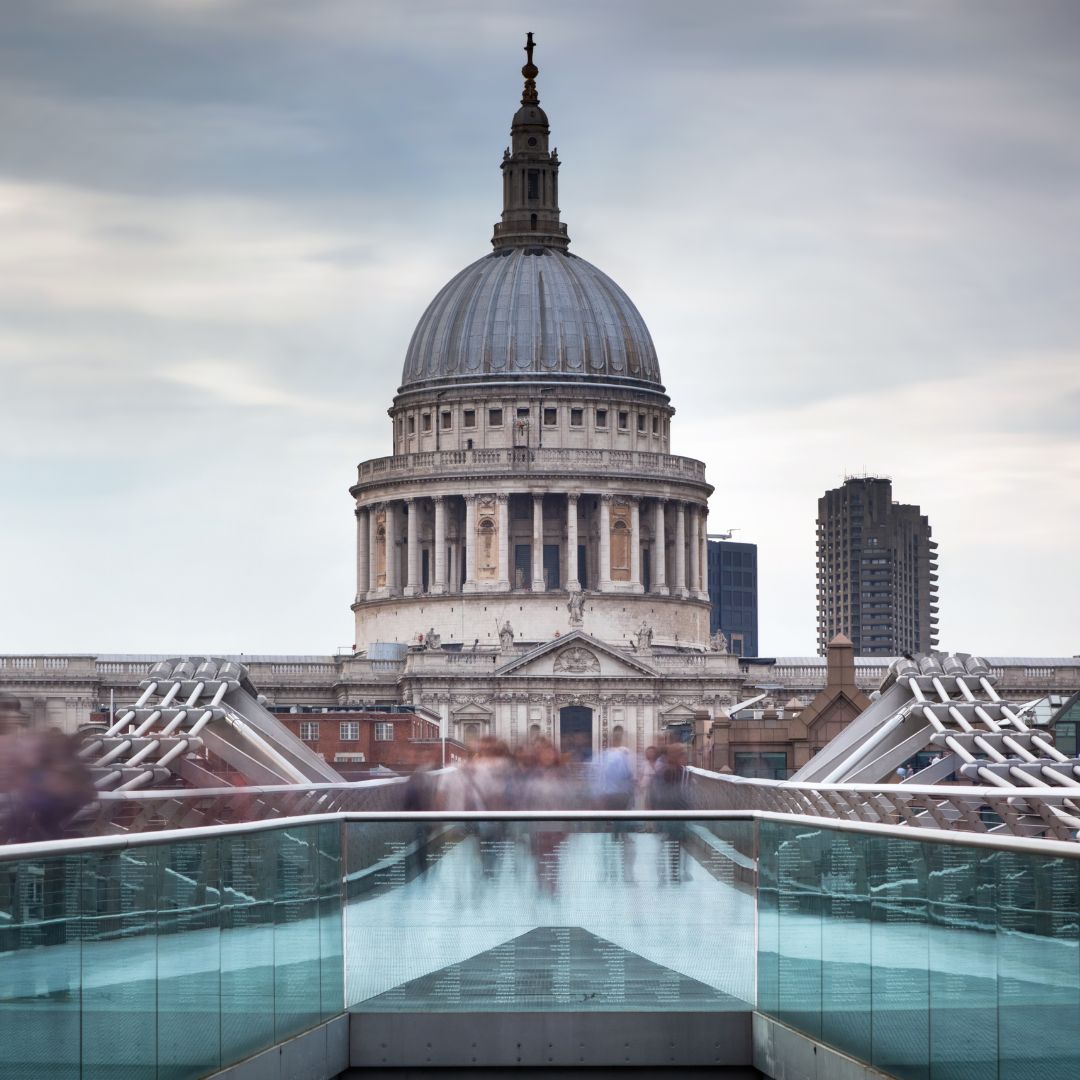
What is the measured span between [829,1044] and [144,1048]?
13.7 feet

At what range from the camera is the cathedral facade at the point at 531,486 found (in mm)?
154750

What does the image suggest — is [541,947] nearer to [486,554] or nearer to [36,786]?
[36,786]

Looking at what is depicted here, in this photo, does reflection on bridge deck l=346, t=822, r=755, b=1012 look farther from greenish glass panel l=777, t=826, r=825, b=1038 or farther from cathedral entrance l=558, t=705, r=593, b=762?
cathedral entrance l=558, t=705, r=593, b=762

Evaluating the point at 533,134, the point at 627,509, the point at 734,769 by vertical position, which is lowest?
the point at 734,769

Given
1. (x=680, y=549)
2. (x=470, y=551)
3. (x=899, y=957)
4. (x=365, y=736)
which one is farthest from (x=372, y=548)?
(x=899, y=957)

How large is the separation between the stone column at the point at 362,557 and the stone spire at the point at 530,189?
2030cm

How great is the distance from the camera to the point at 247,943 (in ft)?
50.8

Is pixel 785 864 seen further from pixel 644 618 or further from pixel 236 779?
pixel 644 618

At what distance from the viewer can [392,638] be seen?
158 metres

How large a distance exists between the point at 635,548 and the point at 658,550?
1.90m

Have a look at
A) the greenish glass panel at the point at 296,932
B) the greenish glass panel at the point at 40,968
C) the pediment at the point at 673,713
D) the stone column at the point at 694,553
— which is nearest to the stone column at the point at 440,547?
the stone column at the point at 694,553

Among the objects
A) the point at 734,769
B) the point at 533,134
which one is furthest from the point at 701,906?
the point at 533,134

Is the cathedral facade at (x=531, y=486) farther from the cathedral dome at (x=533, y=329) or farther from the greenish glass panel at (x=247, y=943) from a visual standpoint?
the greenish glass panel at (x=247, y=943)

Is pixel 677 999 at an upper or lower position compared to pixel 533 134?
lower
